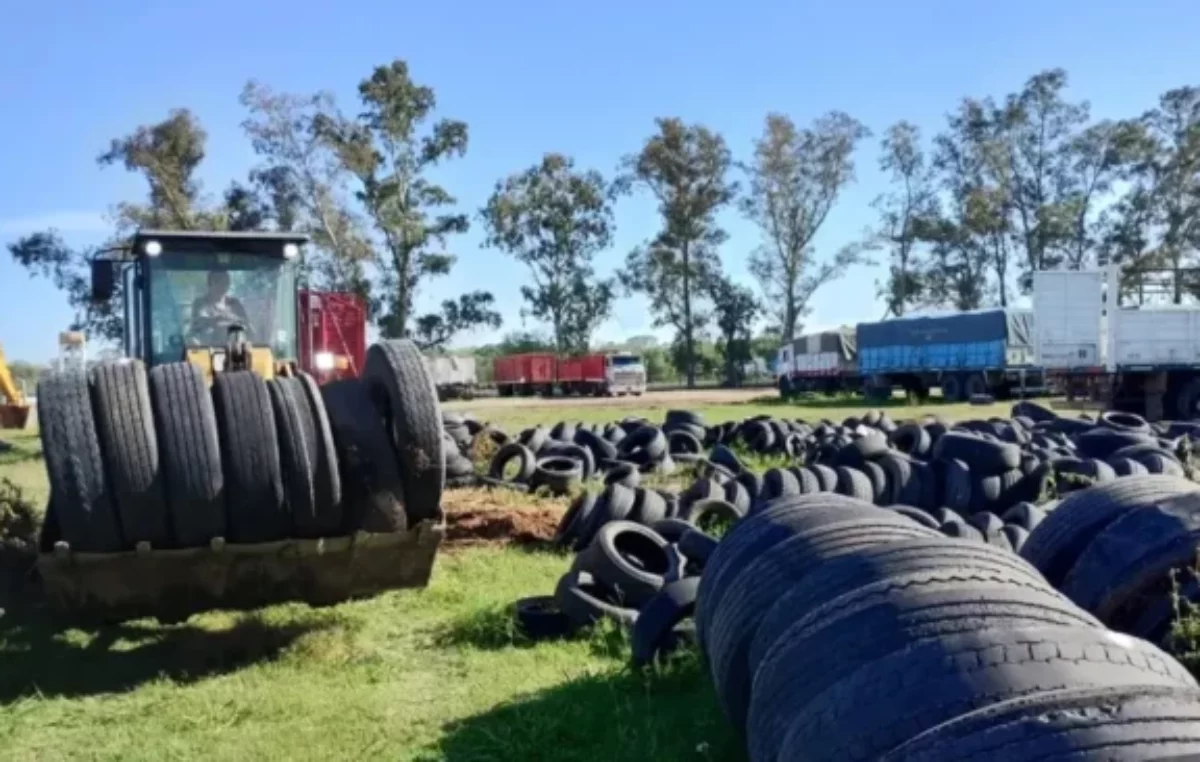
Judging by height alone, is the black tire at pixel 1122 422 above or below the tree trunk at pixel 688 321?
below

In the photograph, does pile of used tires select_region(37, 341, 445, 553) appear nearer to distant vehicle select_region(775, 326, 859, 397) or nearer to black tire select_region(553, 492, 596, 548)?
black tire select_region(553, 492, 596, 548)

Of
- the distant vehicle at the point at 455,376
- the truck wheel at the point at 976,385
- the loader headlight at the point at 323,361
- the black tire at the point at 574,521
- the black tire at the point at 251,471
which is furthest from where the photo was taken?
the distant vehicle at the point at 455,376

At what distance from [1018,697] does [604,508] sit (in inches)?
250

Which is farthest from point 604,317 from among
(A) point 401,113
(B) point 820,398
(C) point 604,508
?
(C) point 604,508

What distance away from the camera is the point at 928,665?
281cm

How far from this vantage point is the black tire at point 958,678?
2.64m

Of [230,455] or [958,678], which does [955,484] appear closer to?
[230,455]

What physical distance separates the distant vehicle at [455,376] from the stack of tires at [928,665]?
5109cm

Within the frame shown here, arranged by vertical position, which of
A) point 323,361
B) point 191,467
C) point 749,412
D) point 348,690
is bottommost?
point 348,690

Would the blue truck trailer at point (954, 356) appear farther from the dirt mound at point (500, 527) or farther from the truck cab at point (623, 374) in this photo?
the dirt mound at point (500, 527)

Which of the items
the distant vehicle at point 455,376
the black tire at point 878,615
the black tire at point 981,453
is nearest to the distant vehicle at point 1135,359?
the black tire at point 981,453

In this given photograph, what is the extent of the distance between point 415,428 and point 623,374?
46618 mm

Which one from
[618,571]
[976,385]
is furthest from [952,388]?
[618,571]

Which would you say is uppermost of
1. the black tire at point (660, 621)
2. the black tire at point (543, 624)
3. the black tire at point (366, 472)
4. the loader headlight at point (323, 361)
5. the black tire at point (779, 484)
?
the loader headlight at point (323, 361)
